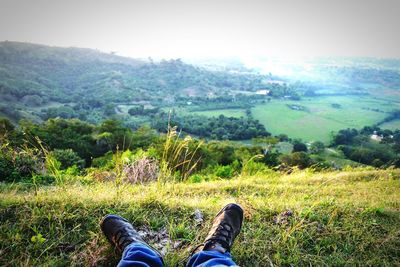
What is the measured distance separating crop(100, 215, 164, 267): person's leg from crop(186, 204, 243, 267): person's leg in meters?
0.27

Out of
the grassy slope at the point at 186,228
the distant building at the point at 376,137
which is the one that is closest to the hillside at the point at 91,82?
the distant building at the point at 376,137

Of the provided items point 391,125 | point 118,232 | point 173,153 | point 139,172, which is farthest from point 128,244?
point 391,125

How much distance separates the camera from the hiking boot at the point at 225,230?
211 centimetres

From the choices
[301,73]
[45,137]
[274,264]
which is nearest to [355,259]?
[274,264]

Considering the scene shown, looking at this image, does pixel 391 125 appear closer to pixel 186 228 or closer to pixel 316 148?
pixel 316 148

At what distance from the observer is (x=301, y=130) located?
182ft

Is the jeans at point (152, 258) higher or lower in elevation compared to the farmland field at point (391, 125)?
higher

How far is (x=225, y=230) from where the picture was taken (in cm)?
229

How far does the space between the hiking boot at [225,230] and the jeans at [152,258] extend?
0.13m

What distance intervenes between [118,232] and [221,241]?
84cm

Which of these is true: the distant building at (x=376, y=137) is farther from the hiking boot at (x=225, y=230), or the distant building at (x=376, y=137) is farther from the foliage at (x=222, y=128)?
the hiking boot at (x=225, y=230)

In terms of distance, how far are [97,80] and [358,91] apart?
96.7m

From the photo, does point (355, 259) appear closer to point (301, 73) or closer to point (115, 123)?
point (115, 123)

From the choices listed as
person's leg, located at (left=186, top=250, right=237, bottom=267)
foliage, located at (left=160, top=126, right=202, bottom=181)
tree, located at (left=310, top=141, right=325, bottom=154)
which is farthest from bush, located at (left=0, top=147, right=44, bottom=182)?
tree, located at (left=310, top=141, right=325, bottom=154)
